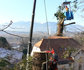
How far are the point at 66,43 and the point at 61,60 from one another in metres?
1.97

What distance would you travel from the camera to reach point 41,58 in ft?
9.20

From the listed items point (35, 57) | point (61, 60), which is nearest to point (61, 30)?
point (61, 60)

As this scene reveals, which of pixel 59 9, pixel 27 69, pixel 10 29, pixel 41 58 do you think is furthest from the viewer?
pixel 59 9

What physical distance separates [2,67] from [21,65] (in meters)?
0.89

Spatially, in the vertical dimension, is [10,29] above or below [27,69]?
above

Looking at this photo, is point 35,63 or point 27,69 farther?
point 27,69

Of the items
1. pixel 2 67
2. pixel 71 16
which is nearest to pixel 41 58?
pixel 2 67

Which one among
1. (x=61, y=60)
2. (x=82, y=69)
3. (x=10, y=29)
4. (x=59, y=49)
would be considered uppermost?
(x=10, y=29)

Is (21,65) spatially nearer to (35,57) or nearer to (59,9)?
(35,57)

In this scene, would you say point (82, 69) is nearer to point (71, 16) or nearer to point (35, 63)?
point (71, 16)

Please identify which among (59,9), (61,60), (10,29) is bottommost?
(61,60)

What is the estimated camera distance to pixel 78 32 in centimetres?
638

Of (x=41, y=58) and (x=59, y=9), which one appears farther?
(x=59, y=9)

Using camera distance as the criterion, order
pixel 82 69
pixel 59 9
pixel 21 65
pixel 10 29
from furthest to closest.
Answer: pixel 82 69
pixel 59 9
pixel 10 29
pixel 21 65
